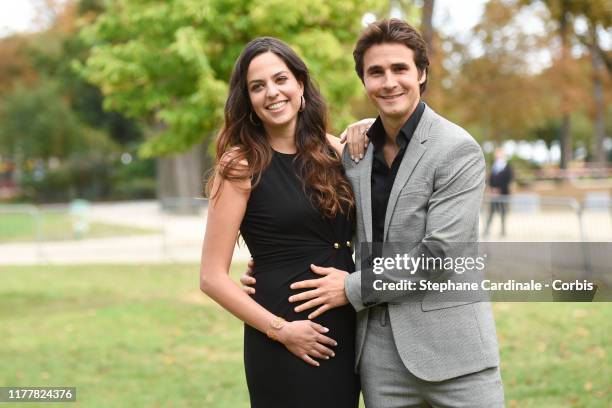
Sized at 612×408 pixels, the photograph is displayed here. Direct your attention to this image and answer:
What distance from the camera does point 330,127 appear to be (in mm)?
3396

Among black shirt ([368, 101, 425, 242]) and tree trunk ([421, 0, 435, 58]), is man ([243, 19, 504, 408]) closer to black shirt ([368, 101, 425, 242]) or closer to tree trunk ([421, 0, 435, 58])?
black shirt ([368, 101, 425, 242])

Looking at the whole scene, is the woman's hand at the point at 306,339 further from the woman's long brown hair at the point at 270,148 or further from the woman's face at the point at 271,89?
the woman's face at the point at 271,89

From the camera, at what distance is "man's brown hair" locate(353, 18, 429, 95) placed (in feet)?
9.36

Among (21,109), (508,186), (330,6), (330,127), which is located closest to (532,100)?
(508,186)

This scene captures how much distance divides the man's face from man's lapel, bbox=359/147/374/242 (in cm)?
23

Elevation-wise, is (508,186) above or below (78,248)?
above

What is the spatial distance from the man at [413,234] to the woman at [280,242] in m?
0.09

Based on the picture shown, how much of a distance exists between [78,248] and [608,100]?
31.1m

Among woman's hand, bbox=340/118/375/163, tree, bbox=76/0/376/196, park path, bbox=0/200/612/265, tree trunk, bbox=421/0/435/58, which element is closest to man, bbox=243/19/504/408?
woman's hand, bbox=340/118/375/163

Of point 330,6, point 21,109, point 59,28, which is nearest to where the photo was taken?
point 330,6

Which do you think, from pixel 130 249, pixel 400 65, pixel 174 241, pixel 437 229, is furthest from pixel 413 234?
pixel 130 249

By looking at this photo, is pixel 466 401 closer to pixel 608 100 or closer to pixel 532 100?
pixel 532 100

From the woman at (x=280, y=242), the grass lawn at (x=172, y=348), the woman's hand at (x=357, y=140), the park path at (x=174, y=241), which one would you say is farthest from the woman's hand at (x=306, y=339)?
the park path at (x=174, y=241)

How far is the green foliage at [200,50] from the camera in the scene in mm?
10680
